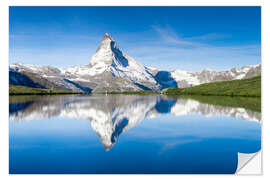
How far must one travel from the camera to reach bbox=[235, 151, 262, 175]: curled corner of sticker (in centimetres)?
1252

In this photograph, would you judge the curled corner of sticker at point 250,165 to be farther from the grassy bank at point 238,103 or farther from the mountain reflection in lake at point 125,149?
the grassy bank at point 238,103

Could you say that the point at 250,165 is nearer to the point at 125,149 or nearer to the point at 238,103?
the point at 125,149

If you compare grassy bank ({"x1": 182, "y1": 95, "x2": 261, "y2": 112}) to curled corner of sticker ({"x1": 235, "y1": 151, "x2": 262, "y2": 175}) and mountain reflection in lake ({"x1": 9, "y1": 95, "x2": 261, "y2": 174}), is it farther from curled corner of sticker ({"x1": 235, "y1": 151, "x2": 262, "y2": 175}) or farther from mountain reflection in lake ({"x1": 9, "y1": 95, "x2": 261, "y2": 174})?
curled corner of sticker ({"x1": 235, "y1": 151, "x2": 262, "y2": 175})

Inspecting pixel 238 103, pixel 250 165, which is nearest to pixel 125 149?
pixel 250 165

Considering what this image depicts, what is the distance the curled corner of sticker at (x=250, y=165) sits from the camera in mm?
12523

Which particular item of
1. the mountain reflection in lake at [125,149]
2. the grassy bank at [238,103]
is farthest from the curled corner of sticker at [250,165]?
the grassy bank at [238,103]

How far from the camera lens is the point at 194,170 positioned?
13750mm

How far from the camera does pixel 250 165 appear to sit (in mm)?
13086

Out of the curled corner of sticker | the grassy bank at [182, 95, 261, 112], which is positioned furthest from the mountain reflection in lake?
the grassy bank at [182, 95, 261, 112]

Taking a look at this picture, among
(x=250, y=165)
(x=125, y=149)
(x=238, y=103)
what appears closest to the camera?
(x=250, y=165)

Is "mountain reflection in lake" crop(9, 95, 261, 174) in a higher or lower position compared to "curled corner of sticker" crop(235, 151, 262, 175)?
lower
